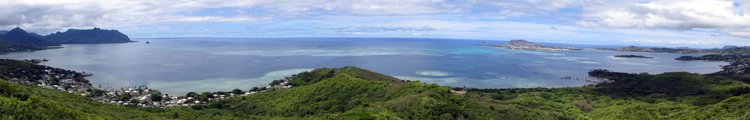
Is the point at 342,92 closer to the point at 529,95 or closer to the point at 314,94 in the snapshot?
the point at 314,94

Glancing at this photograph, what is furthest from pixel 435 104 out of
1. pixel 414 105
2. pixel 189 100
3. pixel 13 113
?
pixel 189 100

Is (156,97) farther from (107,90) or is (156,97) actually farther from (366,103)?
(366,103)

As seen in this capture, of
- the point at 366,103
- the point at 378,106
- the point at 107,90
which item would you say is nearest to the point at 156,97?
the point at 107,90

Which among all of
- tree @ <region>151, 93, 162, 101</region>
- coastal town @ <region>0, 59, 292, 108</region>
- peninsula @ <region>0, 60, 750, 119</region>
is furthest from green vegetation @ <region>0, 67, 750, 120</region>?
tree @ <region>151, 93, 162, 101</region>

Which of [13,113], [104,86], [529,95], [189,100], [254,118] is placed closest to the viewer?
[13,113]

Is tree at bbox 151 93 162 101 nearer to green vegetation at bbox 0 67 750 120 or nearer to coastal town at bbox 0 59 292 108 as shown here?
coastal town at bbox 0 59 292 108

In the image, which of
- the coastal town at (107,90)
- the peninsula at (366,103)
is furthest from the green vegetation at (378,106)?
the coastal town at (107,90)
